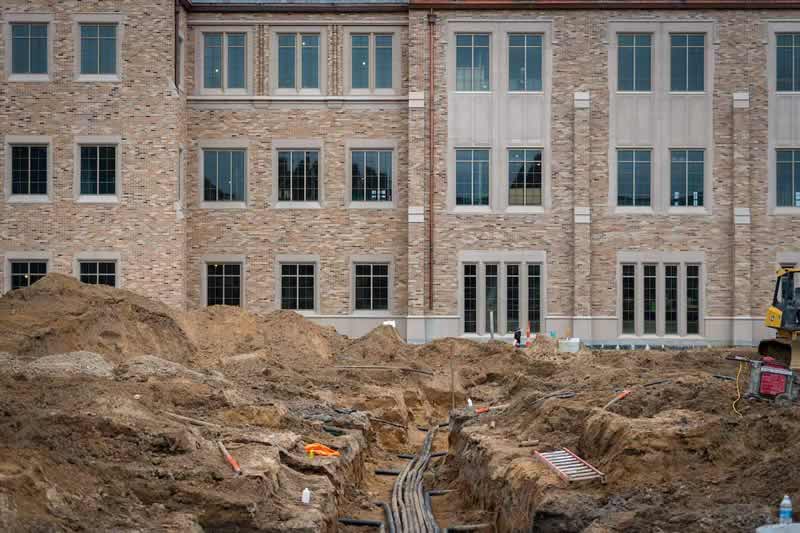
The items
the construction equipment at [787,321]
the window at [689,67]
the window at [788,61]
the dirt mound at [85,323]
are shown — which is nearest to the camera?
the construction equipment at [787,321]

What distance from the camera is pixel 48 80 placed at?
40.4 metres

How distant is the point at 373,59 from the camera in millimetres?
42812

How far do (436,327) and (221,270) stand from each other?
28.8 feet

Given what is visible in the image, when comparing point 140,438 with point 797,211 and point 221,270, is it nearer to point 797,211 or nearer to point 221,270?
point 221,270

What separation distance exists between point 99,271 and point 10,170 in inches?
201

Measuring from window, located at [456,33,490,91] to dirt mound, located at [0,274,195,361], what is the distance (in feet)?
53.5

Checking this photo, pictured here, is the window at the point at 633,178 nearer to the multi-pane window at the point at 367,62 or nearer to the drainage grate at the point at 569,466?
the multi-pane window at the point at 367,62

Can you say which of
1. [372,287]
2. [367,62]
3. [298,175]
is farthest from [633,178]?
[298,175]

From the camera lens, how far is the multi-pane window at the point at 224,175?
141 ft

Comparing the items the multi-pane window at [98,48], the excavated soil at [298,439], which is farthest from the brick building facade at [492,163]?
the excavated soil at [298,439]

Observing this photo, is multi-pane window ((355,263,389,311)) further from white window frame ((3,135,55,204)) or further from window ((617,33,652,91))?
white window frame ((3,135,55,204))

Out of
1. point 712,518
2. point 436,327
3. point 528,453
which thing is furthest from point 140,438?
point 436,327

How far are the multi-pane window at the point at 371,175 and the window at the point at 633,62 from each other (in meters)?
9.57

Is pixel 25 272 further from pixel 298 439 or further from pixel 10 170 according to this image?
pixel 298 439
